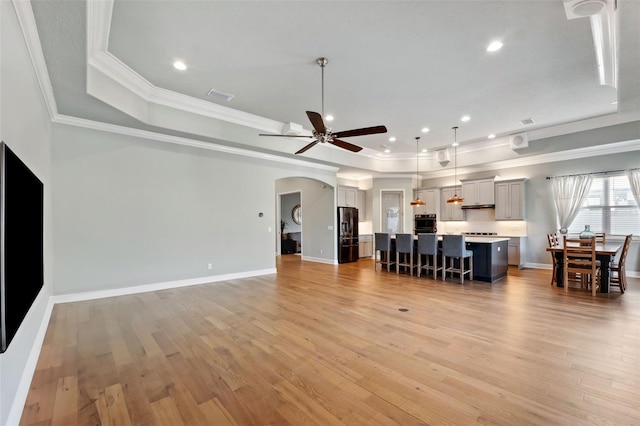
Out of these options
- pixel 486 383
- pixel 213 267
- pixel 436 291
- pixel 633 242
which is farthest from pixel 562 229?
pixel 213 267

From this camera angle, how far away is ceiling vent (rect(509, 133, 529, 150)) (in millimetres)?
7068

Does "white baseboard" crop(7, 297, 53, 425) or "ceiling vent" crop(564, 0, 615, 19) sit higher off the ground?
"ceiling vent" crop(564, 0, 615, 19)

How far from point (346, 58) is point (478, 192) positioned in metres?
6.60

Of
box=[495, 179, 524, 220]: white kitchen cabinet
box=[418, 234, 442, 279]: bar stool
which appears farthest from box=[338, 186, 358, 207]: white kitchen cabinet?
box=[495, 179, 524, 220]: white kitchen cabinet

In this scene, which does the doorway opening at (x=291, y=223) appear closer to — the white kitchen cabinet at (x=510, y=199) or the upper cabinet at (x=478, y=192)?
the upper cabinet at (x=478, y=192)

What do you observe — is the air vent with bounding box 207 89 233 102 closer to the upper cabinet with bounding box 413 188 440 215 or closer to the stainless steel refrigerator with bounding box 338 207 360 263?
the stainless steel refrigerator with bounding box 338 207 360 263

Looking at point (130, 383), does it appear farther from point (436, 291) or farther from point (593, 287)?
point (593, 287)

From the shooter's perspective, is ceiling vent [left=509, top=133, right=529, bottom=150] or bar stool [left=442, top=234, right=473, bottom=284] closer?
bar stool [left=442, top=234, right=473, bottom=284]

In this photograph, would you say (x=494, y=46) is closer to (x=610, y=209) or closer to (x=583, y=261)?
(x=583, y=261)

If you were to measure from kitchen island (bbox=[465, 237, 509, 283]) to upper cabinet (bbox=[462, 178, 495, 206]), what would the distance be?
2.29 metres

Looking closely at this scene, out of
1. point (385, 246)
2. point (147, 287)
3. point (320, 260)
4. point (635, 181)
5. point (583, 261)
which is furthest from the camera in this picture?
point (320, 260)

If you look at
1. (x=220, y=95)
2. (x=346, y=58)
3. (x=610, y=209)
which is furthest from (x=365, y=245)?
(x=346, y=58)

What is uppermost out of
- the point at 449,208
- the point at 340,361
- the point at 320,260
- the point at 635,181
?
the point at 635,181

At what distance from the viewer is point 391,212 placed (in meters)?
9.88
